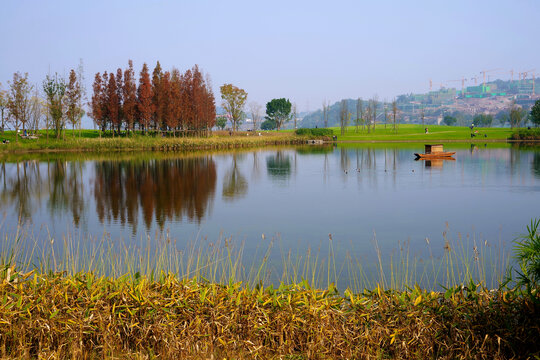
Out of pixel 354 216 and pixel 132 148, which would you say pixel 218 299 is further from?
pixel 132 148

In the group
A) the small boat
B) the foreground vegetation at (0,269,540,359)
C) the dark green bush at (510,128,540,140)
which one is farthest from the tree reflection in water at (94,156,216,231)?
the dark green bush at (510,128,540,140)

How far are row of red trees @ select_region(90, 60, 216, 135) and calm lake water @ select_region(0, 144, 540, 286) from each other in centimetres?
3072

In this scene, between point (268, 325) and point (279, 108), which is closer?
point (268, 325)

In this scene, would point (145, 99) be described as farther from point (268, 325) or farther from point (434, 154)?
point (268, 325)

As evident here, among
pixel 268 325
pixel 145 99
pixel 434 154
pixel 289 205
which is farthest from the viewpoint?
pixel 145 99

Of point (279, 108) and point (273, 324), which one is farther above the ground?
point (279, 108)

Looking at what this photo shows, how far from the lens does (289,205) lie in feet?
64.0

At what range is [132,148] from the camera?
59.6 meters

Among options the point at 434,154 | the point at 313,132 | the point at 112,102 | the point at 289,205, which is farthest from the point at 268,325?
the point at 313,132

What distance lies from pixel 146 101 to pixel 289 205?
48515 millimetres

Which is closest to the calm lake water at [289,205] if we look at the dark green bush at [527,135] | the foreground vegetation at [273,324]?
the foreground vegetation at [273,324]

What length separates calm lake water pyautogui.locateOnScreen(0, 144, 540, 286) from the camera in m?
13.5

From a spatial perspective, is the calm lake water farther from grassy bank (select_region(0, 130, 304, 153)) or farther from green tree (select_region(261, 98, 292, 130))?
green tree (select_region(261, 98, 292, 130))

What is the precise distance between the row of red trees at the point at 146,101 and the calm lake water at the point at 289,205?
3072 cm
